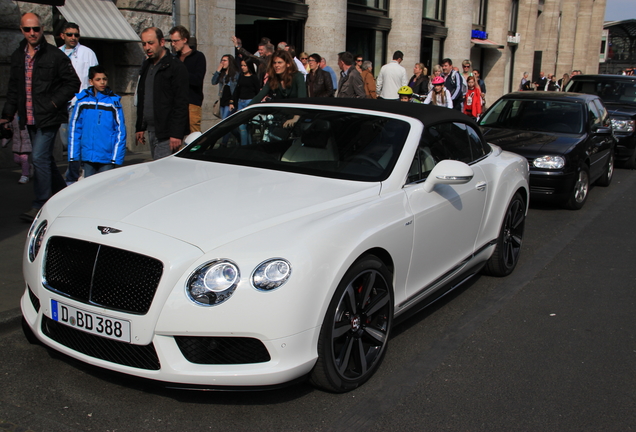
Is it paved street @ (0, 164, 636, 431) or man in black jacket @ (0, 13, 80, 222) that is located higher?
man in black jacket @ (0, 13, 80, 222)

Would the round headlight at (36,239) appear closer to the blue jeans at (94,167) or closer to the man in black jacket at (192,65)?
the blue jeans at (94,167)

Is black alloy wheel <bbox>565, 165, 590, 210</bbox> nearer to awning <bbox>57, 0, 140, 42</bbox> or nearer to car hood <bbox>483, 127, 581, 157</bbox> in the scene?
car hood <bbox>483, 127, 581, 157</bbox>

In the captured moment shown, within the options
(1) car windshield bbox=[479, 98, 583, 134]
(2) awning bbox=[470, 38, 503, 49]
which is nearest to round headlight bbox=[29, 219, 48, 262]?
(1) car windshield bbox=[479, 98, 583, 134]

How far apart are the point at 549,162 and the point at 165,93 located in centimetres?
500

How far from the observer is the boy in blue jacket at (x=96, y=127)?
6.66m

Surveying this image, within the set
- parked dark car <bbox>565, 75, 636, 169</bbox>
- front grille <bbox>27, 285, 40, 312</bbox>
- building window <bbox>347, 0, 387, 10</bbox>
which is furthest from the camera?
building window <bbox>347, 0, 387, 10</bbox>

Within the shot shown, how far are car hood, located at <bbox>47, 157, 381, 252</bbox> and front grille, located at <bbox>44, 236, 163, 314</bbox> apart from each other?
0.63 ft

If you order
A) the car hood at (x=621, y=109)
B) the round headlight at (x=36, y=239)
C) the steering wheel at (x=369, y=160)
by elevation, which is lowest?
the round headlight at (x=36, y=239)

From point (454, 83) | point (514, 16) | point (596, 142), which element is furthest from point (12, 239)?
point (514, 16)

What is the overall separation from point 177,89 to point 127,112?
5.95 m

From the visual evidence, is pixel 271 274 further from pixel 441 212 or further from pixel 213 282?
pixel 441 212

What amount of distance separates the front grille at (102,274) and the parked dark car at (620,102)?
497 inches

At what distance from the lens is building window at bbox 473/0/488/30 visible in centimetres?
3189

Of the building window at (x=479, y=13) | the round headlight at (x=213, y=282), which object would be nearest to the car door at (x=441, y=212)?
the round headlight at (x=213, y=282)
